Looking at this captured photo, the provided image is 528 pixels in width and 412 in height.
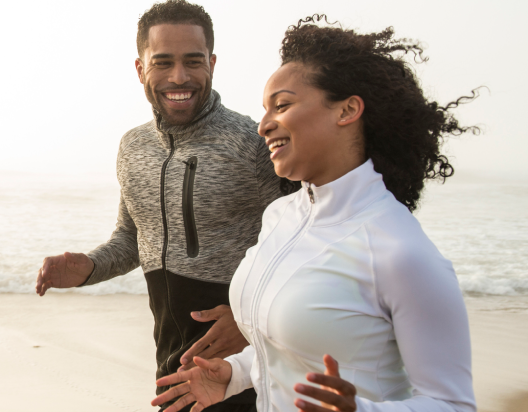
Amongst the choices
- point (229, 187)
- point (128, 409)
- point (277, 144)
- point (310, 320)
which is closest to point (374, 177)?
point (277, 144)

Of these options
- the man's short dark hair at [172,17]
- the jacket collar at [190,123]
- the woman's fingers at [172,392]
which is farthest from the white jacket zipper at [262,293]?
the man's short dark hair at [172,17]

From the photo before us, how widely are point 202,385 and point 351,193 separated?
0.71 m

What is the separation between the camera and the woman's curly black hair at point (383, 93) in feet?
4.44

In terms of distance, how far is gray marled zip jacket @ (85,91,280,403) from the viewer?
189cm

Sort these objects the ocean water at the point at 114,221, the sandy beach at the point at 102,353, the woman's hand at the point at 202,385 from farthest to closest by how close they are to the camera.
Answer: the ocean water at the point at 114,221, the sandy beach at the point at 102,353, the woman's hand at the point at 202,385

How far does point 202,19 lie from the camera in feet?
6.57

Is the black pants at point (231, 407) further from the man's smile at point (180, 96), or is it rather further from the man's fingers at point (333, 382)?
the man's smile at point (180, 96)

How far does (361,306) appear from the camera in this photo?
1163 mm

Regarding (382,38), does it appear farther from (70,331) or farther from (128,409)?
(70,331)

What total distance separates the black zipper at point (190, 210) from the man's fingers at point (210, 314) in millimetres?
205

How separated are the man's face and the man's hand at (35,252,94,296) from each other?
0.64 m

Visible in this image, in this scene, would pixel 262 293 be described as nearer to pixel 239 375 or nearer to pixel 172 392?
pixel 239 375

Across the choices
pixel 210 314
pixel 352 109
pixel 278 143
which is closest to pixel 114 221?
pixel 210 314

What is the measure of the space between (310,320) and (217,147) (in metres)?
0.92
